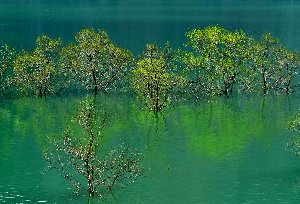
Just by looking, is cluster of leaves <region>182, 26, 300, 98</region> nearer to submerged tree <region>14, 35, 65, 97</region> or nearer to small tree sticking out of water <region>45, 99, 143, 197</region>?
submerged tree <region>14, 35, 65, 97</region>

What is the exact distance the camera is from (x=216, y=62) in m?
91.3

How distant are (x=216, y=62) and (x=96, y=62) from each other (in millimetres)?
13347

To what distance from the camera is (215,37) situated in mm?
91875

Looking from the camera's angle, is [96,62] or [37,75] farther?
[96,62]

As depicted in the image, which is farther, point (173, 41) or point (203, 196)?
point (173, 41)

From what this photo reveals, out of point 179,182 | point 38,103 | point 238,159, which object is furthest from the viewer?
point 38,103

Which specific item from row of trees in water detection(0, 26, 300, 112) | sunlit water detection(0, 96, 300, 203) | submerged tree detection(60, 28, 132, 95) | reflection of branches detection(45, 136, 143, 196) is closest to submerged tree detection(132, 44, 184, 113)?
sunlit water detection(0, 96, 300, 203)

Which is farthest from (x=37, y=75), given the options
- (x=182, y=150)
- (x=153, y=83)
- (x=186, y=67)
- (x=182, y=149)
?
(x=182, y=150)

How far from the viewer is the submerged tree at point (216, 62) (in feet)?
298

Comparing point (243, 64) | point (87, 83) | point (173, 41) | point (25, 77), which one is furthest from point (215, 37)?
point (173, 41)

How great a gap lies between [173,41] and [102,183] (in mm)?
109460

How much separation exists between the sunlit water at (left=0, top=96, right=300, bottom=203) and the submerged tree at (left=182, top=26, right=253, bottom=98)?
366 cm

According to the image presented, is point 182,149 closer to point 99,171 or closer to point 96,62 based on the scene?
point 99,171

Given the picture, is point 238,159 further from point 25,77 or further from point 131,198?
point 25,77
